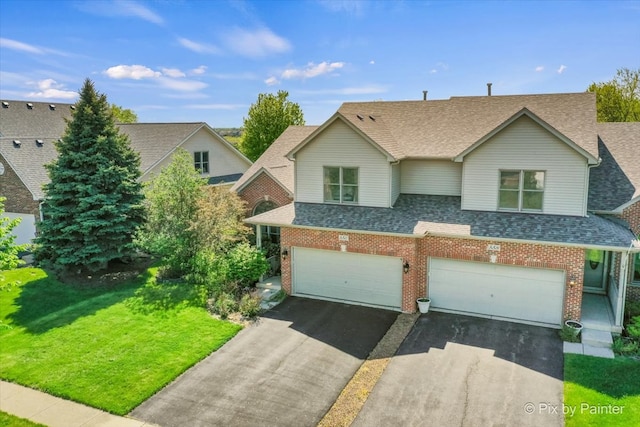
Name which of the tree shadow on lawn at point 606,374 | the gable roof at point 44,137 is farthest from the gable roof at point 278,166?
the tree shadow on lawn at point 606,374

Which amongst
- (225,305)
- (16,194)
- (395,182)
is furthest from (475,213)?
(16,194)

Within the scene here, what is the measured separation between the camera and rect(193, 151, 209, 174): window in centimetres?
2861

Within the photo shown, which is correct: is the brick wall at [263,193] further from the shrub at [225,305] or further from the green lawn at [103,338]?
the shrub at [225,305]

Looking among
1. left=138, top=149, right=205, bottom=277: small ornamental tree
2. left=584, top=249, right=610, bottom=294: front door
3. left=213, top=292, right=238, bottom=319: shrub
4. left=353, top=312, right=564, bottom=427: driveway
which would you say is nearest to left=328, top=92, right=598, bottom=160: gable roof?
left=584, top=249, right=610, bottom=294: front door

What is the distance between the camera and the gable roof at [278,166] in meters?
21.3

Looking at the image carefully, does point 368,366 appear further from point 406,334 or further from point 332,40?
point 332,40

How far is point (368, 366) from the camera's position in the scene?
12250 millimetres

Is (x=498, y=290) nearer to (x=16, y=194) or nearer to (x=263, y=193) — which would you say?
(x=263, y=193)

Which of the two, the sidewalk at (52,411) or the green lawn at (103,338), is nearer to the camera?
the sidewalk at (52,411)

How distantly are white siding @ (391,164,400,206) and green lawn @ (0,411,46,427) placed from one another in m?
A: 13.5

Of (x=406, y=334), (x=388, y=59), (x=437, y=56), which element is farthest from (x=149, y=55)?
(x=406, y=334)

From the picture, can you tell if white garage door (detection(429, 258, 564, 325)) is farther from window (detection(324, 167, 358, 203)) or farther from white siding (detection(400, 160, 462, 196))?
window (detection(324, 167, 358, 203))

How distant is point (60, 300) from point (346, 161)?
13.3 metres

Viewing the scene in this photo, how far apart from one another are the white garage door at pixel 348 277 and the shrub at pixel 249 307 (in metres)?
2.28
